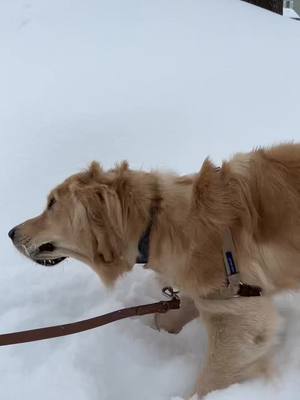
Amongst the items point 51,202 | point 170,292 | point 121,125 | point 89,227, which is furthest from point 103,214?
point 121,125

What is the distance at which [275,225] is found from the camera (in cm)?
254

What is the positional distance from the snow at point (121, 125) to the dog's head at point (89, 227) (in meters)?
0.56

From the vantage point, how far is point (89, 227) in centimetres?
255

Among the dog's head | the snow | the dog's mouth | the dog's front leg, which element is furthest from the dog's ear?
the snow

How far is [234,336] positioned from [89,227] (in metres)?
0.92

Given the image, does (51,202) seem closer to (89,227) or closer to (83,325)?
(89,227)

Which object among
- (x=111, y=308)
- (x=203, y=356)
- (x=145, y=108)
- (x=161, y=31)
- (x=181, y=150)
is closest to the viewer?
(x=203, y=356)

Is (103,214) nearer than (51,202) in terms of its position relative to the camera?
Yes

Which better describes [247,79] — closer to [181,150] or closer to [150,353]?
[181,150]

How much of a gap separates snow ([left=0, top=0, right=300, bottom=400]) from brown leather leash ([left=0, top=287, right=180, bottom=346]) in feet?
0.76

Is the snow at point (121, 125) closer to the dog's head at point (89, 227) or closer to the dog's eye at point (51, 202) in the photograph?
the dog's head at point (89, 227)

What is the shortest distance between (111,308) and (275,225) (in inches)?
47.9

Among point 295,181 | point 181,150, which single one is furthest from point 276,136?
point 295,181

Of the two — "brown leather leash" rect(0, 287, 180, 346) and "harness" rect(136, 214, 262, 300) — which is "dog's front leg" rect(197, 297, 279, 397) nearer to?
"harness" rect(136, 214, 262, 300)
